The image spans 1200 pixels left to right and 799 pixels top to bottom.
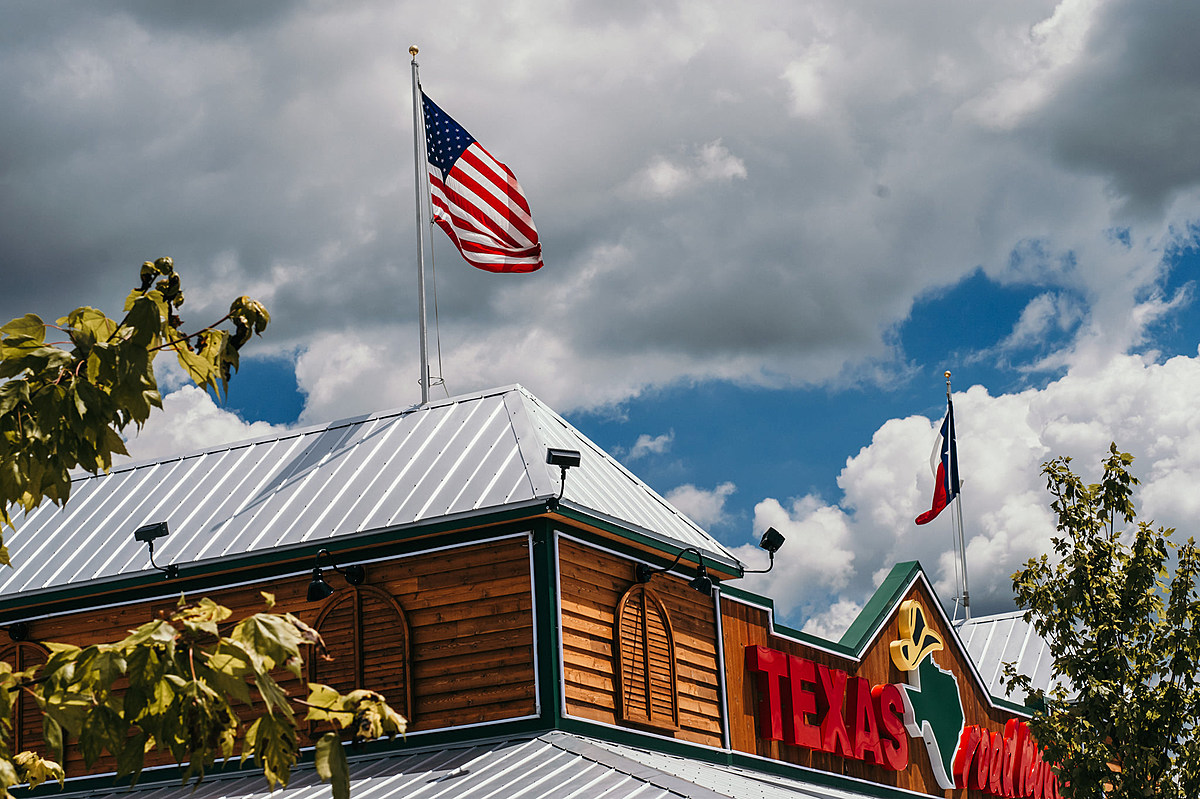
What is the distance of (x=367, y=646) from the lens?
18312mm

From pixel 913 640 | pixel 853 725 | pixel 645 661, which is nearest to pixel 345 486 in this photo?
pixel 645 661

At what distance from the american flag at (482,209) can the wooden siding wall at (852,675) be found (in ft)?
21.0

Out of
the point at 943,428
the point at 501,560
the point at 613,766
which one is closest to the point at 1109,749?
the point at 613,766

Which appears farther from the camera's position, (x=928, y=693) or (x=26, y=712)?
(x=928, y=693)

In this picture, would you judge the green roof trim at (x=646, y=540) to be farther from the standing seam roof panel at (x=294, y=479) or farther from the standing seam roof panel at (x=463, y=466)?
the standing seam roof panel at (x=294, y=479)

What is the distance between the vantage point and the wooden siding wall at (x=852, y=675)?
68.9 feet

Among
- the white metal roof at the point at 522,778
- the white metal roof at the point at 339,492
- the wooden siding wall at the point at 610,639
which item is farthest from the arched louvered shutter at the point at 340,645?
the wooden siding wall at the point at 610,639

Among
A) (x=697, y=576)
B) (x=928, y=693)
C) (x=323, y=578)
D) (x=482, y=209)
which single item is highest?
(x=482, y=209)

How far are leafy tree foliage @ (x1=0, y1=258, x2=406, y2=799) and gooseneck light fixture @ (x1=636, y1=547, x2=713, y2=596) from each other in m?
12.1

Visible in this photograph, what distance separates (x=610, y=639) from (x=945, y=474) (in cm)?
1487

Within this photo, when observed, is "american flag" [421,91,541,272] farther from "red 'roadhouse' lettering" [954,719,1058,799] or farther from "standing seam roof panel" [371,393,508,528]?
"red 'roadhouse' lettering" [954,719,1058,799]

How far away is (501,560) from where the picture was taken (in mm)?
17844

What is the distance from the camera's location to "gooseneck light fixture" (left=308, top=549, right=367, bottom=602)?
1761 cm

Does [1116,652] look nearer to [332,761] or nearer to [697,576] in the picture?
[697,576]
